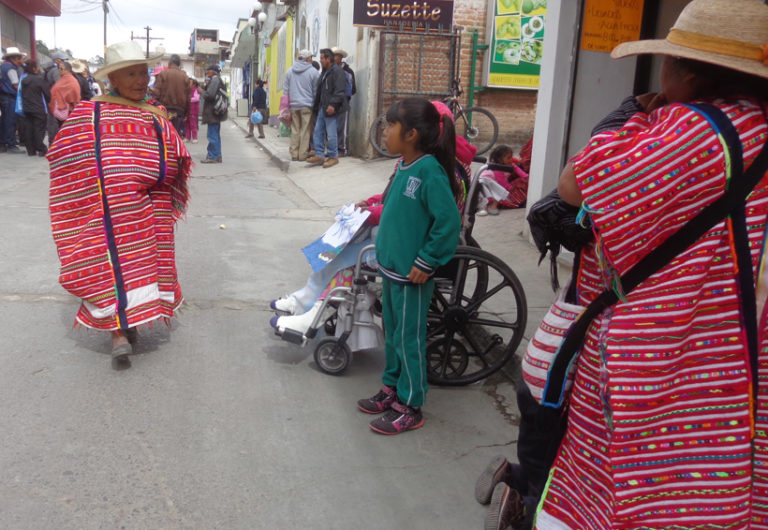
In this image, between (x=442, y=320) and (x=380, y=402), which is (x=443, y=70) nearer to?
(x=442, y=320)

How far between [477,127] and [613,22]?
709 cm

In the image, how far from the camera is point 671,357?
5.75 ft

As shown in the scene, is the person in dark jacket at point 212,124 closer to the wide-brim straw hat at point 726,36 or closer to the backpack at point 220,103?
the backpack at point 220,103

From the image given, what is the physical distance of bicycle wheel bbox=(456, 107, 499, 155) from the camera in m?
12.3

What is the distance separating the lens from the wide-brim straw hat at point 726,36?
5.51 ft

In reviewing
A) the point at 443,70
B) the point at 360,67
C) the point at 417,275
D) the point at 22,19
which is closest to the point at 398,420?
the point at 417,275

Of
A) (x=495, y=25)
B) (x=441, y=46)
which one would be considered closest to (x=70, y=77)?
(x=441, y=46)

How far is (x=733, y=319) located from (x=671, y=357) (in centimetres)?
17

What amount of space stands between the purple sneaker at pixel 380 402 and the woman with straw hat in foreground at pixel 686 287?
1846 mm

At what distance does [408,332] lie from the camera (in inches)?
133

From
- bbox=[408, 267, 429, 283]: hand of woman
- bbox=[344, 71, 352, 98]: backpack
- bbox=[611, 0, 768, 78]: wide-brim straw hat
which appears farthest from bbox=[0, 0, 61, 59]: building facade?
bbox=[611, 0, 768, 78]: wide-brim straw hat

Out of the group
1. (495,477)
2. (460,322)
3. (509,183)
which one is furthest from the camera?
(509,183)

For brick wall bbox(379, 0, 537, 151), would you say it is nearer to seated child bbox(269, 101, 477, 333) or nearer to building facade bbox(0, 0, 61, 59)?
seated child bbox(269, 101, 477, 333)

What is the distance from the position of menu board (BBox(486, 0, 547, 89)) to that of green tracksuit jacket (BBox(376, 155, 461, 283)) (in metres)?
9.93
